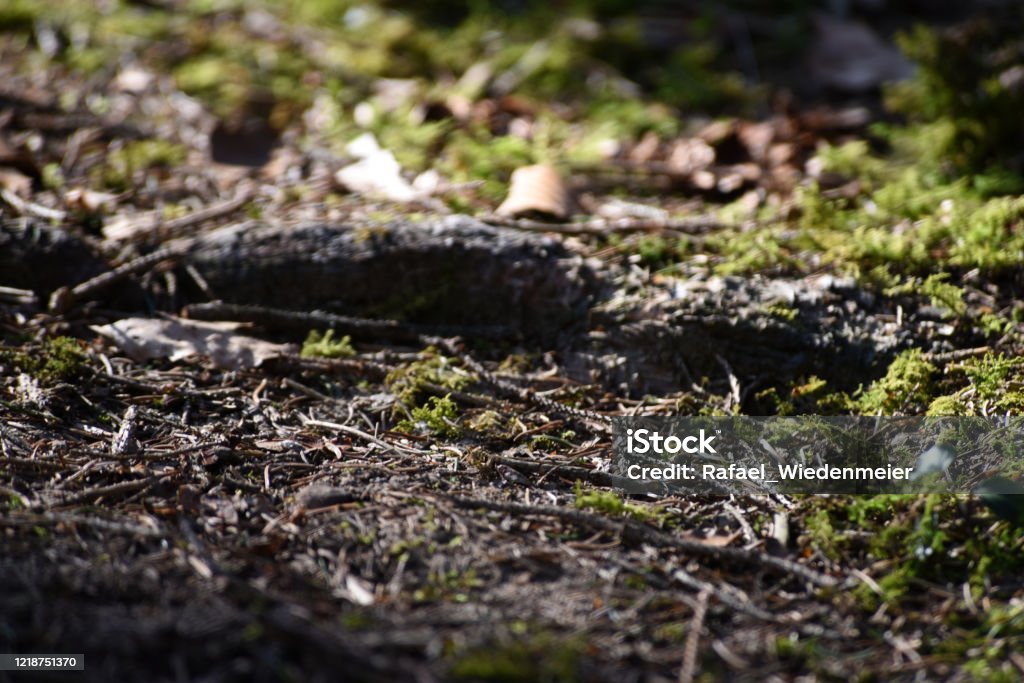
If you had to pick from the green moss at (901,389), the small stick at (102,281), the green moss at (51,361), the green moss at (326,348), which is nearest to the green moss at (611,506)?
the green moss at (901,389)

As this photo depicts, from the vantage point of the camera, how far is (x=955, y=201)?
3.42 m

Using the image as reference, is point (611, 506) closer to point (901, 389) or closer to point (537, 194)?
point (901, 389)

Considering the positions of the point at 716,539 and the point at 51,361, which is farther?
the point at 51,361

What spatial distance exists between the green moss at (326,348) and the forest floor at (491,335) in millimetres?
16

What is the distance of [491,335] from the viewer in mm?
3107

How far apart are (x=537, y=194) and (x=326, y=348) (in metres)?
1.11

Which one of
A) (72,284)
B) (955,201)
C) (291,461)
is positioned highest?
(955,201)

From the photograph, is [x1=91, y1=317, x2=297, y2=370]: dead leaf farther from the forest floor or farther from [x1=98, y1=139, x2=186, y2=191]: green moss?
[x1=98, y1=139, x2=186, y2=191]: green moss

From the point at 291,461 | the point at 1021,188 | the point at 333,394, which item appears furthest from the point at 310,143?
the point at 1021,188

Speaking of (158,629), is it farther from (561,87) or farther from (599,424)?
(561,87)

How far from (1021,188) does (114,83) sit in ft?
14.8

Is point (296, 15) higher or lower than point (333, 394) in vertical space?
higher

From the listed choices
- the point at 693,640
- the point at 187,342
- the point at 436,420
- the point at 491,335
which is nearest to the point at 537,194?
the point at 491,335

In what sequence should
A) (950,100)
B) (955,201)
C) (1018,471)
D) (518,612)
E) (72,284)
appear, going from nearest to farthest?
(518,612) → (1018,471) → (72,284) → (955,201) → (950,100)
